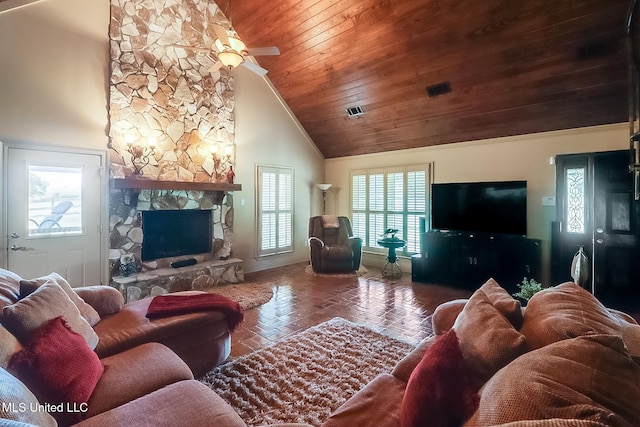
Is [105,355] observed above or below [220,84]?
below

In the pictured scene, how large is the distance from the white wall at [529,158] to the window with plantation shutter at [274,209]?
Result: 250 centimetres

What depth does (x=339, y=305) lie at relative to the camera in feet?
13.5

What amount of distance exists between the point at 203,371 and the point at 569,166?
493cm

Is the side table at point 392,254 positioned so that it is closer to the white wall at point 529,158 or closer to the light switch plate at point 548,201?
the white wall at point 529,158

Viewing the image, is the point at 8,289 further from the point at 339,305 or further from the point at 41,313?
the point at 339,305

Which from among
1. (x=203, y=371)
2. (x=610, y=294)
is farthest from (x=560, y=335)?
(x=610, y=294)

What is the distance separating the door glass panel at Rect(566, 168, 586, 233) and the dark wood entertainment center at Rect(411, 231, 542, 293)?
0.53 meters

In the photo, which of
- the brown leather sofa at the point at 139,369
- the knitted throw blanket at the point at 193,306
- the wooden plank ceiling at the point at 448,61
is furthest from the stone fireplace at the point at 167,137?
the brown leather sofa at the point at 139,369

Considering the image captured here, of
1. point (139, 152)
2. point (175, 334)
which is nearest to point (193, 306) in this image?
point (175, 334)

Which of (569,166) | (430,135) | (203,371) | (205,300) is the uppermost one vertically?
(430,135)

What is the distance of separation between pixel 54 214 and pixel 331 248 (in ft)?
13.6

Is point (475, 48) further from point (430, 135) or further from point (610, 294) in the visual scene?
point (610, 294)

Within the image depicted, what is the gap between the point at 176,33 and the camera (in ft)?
16.3

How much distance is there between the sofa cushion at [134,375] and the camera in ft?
4.93
